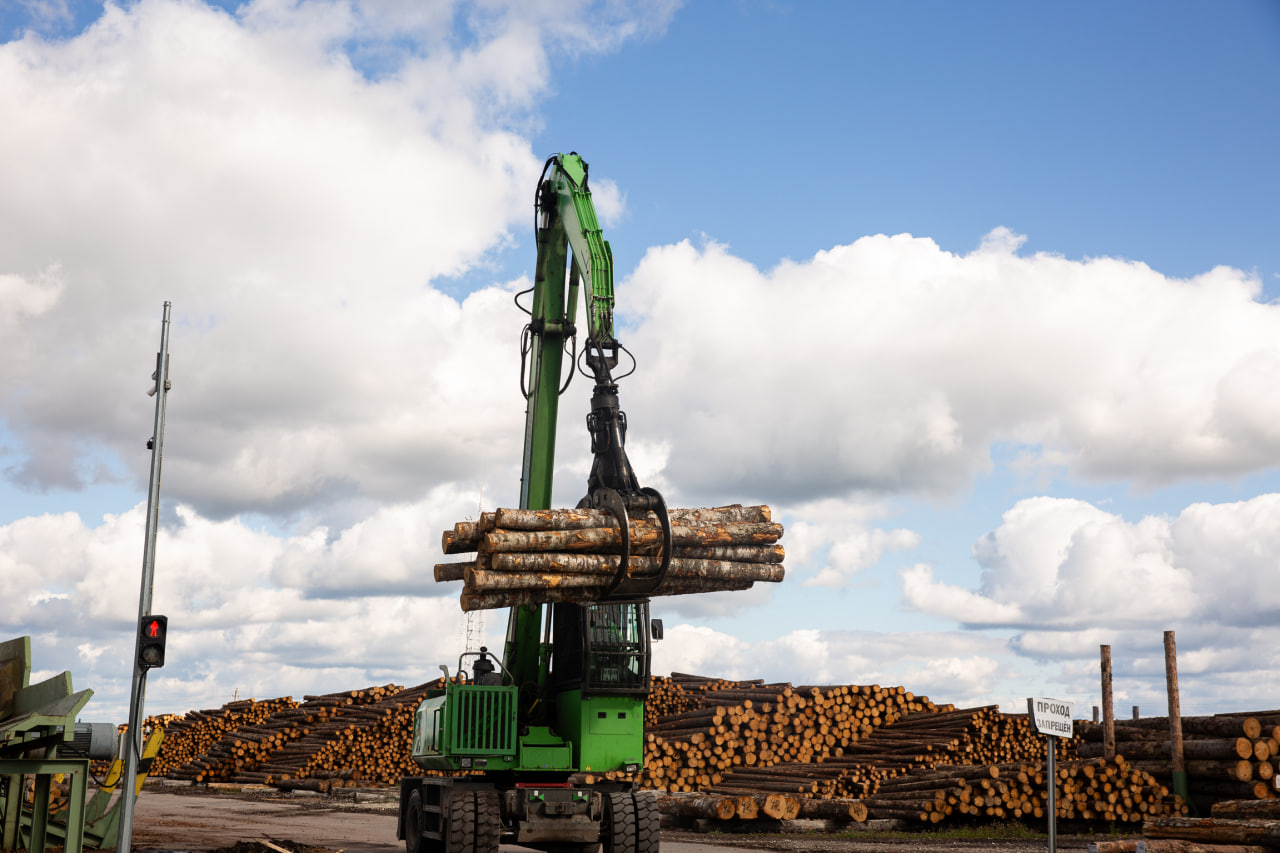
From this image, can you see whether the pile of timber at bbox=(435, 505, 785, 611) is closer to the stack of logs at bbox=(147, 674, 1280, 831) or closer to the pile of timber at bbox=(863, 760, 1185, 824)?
the stack of logs at bbox=(147, 674, 1280, 831)

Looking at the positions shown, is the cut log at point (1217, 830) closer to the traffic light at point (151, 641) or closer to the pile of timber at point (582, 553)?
the pile of timber at point (582, 553)

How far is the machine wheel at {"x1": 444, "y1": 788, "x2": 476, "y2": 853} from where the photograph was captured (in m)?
13.2

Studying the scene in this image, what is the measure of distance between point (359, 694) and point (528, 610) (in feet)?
88.3

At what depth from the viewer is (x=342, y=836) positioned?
2047cm

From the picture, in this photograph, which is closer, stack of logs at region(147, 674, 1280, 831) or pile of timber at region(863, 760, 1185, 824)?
pile of timber at region(863, 760, 1185, 824)

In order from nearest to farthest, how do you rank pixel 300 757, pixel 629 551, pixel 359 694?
1. pixel 629 551
2. pixel 300 757
3. pixel 359 694

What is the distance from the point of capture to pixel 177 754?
1750 inches

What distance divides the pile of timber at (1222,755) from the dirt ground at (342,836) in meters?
2.88

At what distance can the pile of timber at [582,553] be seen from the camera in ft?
42.4

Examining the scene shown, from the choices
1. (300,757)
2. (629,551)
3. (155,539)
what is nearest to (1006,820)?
(629,551)

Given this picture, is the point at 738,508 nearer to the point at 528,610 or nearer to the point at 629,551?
the point at 629,551

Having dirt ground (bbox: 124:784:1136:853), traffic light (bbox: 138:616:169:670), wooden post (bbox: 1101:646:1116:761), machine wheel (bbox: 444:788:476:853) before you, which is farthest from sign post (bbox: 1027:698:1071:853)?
wooden post (bbox: 1101:646:1116:761)

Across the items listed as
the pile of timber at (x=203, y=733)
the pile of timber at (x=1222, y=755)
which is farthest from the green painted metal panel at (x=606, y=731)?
the pile of timber at (x=203, y=733)

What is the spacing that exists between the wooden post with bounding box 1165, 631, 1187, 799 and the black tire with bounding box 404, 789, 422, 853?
14537 mm
